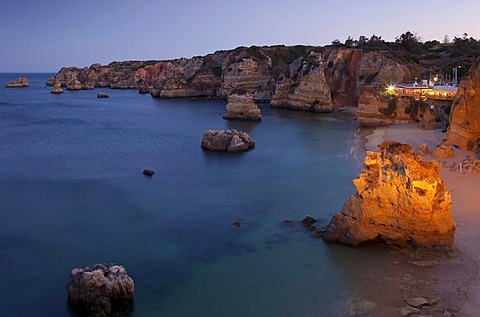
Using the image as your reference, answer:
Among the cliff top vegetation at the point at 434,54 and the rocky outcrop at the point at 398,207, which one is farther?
the cliff top vegetation at the point at 434,54

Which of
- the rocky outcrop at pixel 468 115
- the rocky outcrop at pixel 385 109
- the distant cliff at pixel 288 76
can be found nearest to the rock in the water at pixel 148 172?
the rocky outcrop at pixel 468 115

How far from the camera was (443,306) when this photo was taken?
12.7m

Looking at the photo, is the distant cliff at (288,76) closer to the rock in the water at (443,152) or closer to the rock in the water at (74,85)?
the rock in the water at (74,85)

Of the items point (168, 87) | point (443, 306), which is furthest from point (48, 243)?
point (168, 87)

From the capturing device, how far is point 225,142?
115 feet

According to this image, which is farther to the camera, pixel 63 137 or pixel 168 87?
pixel 168 87

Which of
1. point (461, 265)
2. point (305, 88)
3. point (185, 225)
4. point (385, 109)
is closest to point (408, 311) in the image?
point (461, 265)

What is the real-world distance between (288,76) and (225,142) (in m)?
31.6

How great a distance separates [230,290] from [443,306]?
572cm

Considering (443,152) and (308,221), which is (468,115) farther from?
(308,221)

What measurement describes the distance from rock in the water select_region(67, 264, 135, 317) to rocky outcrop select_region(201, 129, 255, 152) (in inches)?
870

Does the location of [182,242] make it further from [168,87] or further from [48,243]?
[168,87]

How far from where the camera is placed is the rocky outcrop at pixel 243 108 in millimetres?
51406

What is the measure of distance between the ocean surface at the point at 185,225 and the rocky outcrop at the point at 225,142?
81 centimetres
